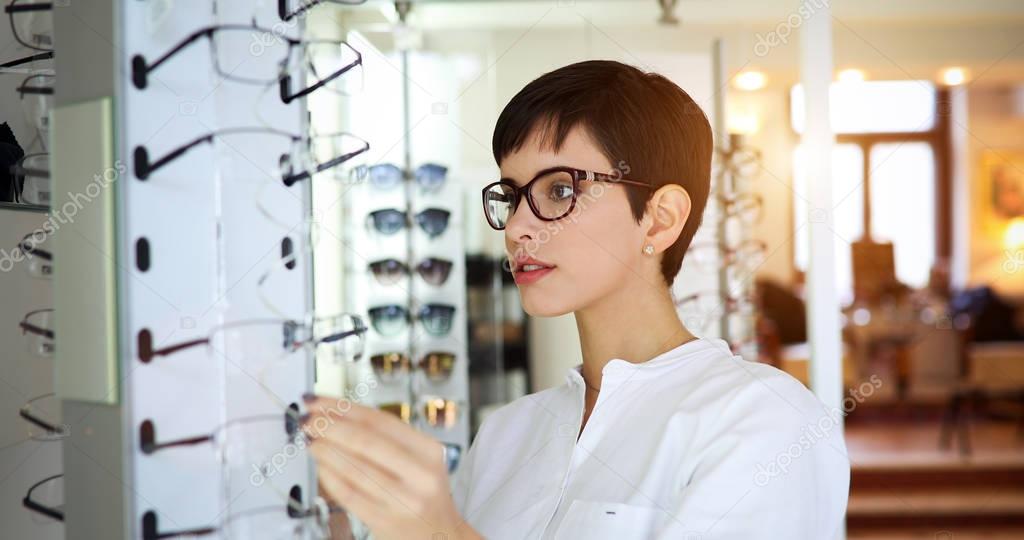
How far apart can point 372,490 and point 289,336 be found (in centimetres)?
13

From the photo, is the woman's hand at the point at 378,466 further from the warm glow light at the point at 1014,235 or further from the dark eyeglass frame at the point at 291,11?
the warm glow light at the point at 1014,235

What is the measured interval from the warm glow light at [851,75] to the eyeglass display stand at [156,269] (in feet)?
14.5

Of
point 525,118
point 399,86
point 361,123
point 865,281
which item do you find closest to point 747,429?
point 525,118

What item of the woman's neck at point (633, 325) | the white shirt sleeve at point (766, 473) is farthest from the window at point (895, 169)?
the white shirt sleeve at point (766, 473)

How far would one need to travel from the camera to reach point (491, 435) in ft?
4.31

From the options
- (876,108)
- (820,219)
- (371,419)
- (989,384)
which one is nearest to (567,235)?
(371,419)

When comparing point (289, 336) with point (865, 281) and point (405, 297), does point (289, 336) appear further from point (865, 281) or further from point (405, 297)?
point (865, 281)

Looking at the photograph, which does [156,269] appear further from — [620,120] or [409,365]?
[409,365]

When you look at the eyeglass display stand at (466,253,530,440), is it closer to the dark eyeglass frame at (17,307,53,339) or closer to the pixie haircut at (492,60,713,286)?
the pixie haircut at (492,60,713,286)

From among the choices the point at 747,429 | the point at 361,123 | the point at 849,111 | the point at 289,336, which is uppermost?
the point at 849,111

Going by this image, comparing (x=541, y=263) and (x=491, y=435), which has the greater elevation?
(x=541, y=263)

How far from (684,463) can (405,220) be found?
2.13 m

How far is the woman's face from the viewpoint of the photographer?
103cm

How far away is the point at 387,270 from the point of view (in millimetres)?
2930
